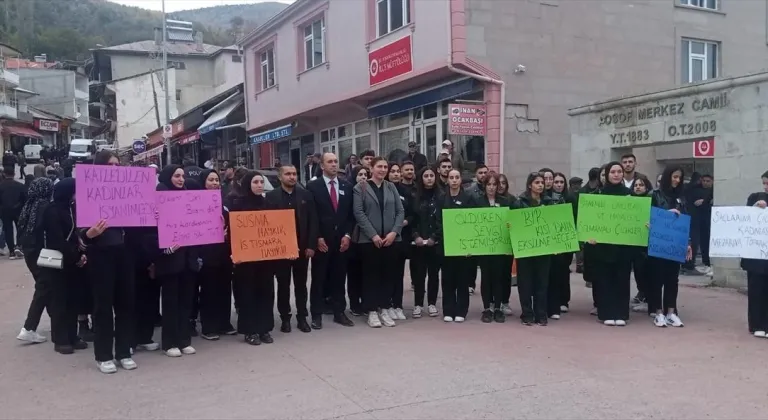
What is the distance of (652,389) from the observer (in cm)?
537

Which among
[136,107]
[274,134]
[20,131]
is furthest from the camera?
[136,107]

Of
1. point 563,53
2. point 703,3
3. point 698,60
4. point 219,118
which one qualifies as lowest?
point 219,118

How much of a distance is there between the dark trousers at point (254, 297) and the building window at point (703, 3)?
15.6 m

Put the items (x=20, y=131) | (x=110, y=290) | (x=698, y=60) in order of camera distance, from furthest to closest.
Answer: (x=20, y=131) < (x=698, y=60) < (x=110, y=290)

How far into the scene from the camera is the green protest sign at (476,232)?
773 cm

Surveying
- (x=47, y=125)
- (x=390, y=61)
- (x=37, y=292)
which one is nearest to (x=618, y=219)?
(x=37, y=292)

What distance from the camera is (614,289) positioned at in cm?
781

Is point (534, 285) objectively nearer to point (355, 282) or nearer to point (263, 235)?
point (355, 282)

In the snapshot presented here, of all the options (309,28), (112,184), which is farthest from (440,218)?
(309,28)

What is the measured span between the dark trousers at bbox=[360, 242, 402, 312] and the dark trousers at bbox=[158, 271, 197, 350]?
2089 millimetres

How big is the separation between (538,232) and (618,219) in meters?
0.96

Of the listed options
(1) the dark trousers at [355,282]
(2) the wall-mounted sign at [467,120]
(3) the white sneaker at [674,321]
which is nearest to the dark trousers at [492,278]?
(1) the dark trousers at [355,282]

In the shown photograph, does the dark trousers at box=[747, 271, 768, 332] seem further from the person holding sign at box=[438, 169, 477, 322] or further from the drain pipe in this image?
the drain pipe

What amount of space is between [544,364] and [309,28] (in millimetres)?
18075
